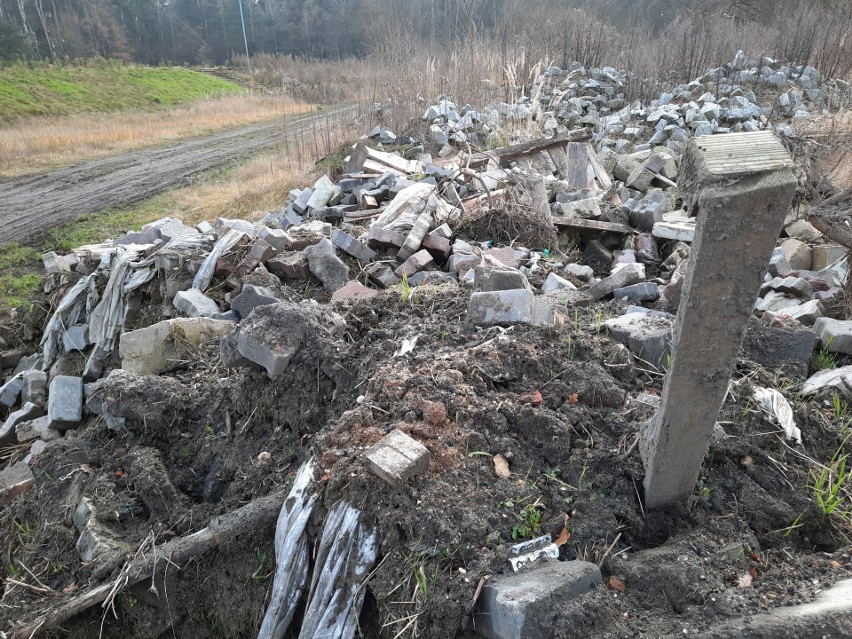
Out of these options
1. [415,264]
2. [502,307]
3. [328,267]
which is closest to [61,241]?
[328,267]

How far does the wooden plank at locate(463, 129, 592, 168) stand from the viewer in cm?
822

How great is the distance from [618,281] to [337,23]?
1889 inches

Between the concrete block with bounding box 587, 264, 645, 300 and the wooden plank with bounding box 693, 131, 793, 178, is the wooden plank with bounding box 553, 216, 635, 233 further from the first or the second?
the wooden plank with bounding box 693, 131, 793, 178

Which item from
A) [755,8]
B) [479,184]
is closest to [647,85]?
[479,184]

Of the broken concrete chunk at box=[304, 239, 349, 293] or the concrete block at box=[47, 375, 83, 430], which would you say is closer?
the concrete block at box=[47, 375, 83, 430]

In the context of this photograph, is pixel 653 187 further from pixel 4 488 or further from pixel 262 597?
pixel 4 488

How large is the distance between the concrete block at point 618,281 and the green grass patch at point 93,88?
21992 mm

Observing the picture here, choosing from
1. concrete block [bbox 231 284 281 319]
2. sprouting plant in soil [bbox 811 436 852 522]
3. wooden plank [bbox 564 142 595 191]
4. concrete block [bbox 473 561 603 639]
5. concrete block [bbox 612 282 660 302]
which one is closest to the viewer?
concrete block [bbox 473 561 603 639]

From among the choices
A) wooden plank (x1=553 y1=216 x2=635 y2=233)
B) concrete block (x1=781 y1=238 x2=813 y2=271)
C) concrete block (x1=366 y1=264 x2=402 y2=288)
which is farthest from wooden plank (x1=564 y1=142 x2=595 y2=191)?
concrete block (x1=366 y1=264 x2=402 y2=288)

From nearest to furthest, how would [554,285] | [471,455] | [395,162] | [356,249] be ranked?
[471,455], [554,285], [356,249], [395,162]

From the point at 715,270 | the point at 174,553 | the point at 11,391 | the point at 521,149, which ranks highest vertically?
the point at 715,270

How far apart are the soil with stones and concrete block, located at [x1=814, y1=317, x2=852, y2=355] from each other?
0.57 metres

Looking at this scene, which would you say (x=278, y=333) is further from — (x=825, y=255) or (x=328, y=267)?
(x=825, y=255)

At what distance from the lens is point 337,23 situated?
149 feet
